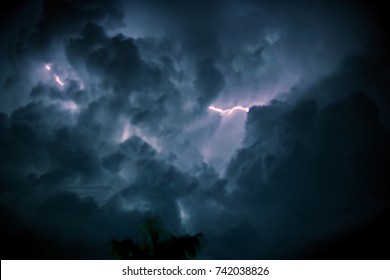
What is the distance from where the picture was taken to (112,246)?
29.6 ft

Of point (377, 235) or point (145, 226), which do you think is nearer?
point (145, 226)

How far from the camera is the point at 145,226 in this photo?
9477 mm

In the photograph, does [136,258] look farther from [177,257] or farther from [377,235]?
[377,235]
